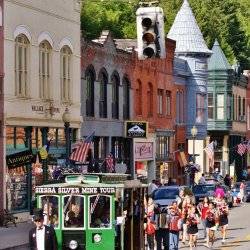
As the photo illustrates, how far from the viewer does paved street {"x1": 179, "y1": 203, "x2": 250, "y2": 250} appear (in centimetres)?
3231

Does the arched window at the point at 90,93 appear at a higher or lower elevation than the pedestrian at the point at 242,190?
higher

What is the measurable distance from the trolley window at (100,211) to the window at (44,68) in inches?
823

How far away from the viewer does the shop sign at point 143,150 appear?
55606mm

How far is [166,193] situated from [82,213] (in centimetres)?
2103

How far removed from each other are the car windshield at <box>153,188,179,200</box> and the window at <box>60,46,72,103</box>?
5.91 metres

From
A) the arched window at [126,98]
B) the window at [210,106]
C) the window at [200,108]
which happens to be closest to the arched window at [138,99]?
the arched window at [126,98]

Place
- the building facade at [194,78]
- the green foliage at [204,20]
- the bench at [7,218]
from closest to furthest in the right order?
the bench at [7,218] → the building facade at [194,78] → the green foliage at [204,20]

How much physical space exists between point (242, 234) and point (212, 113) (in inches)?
1548

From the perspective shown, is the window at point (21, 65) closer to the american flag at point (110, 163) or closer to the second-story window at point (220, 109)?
the american flag at point (110, 163)

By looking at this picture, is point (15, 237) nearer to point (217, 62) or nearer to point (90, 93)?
point (90, 93)

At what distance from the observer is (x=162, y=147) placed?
61.2 metres

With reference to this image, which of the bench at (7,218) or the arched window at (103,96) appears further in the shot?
the arched window at (103,96)

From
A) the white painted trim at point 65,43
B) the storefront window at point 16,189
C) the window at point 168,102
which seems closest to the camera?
the storefront window at point 16,189

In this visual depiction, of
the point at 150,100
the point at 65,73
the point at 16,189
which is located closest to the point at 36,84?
the point at 65,73
